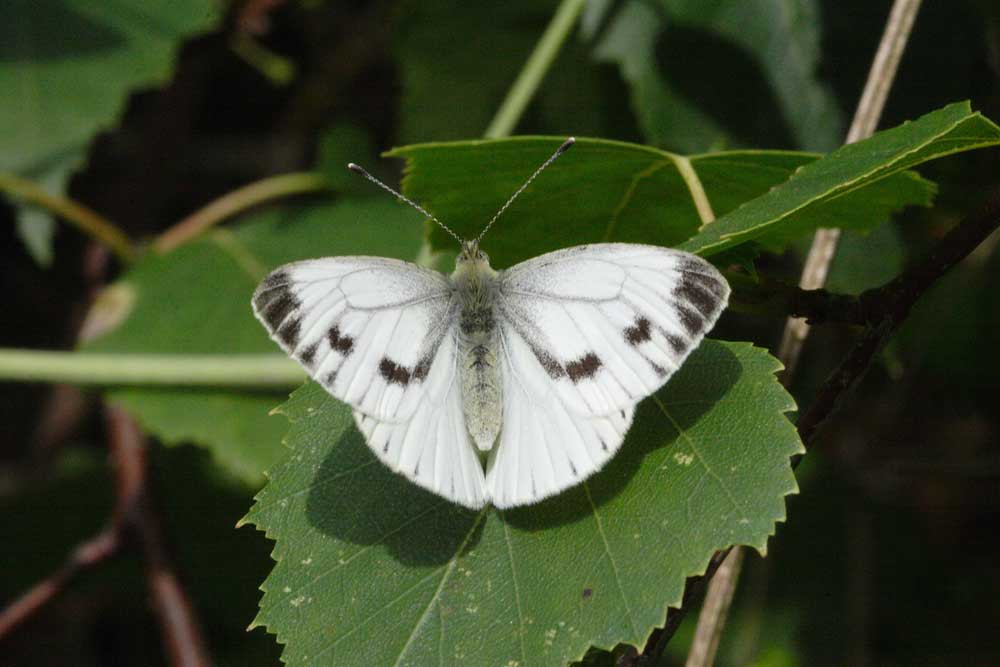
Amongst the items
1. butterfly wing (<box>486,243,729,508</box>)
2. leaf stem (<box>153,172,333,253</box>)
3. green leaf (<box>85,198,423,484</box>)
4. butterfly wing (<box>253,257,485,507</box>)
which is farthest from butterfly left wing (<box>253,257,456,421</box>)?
leaf stem (<box>153,172,333,253</box>)

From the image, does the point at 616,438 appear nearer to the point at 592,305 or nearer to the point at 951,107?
the point at 592,305

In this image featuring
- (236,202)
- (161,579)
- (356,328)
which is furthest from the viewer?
(236,202)

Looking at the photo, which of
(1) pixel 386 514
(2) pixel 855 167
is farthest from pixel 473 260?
(2) pixel 855 167

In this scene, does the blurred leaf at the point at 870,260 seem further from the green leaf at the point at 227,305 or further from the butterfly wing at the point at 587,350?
the green leaf at the point at 227,305

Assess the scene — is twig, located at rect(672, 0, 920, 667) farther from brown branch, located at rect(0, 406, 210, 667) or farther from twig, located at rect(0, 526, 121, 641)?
twig, located at rect(0, 526, 121, 641)

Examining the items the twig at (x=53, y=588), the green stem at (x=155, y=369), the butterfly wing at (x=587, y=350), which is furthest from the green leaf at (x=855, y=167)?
the twig at (x=53, y=588)

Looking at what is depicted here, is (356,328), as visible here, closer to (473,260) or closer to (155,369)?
(473,260)
